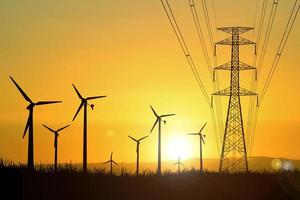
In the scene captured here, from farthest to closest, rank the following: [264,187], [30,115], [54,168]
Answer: [264,187] → [30,115] → [54,168]

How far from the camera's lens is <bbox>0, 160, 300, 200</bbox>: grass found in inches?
2547

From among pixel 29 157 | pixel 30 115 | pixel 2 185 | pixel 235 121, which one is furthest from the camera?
pixel 235 121

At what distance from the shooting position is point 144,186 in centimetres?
7694

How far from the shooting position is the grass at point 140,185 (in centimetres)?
6469

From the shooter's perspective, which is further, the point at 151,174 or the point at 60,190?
the point at 151,174

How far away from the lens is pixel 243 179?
94688 millimetres

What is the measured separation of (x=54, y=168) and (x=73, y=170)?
1.68 metres

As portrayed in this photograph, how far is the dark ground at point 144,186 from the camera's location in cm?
6444

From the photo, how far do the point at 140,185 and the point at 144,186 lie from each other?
0.41m

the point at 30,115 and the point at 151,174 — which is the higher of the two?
the point at 30,115

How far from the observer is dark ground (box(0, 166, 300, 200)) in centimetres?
6444

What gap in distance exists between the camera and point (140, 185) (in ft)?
253

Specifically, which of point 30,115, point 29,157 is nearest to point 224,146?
point 30,115

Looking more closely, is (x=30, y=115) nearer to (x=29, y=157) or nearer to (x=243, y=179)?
(x=29, y=157)
